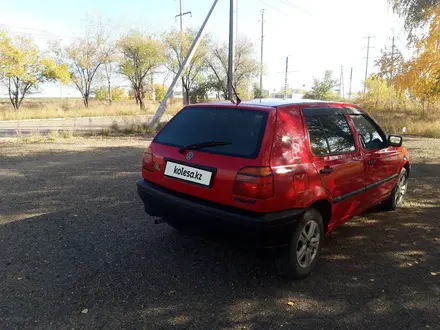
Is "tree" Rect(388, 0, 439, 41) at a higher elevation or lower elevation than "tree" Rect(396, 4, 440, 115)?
higher

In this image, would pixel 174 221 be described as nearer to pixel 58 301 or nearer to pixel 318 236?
pixel 58 301

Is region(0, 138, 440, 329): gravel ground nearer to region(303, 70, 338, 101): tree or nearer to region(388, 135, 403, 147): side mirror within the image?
region(388, 135, 403, 147): side mirror

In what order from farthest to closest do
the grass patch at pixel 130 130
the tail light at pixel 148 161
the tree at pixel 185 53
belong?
the tree at pixel 185 53
the grass patch at pixel 130 130
the tail light at pixel 148 161

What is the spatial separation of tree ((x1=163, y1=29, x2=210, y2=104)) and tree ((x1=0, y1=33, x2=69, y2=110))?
11.2m

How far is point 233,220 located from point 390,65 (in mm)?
12601

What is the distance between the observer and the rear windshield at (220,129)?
106 inches

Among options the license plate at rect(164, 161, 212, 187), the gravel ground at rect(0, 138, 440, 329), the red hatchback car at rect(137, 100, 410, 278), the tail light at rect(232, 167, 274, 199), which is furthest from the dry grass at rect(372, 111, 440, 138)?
the license plate at rect(164, 161, 212, 187)

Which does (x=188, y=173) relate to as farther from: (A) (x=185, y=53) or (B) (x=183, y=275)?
(A) (x=185, y=53)

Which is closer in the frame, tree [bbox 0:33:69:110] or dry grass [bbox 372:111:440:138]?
dry grass [bbox 372:111:440:138]

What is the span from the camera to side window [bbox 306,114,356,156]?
119 inches

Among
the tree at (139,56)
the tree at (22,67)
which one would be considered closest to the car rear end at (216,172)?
the tree at (22,67)

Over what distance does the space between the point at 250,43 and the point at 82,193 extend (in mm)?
32963

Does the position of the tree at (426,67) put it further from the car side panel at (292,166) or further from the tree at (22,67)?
the tree at (22,67)

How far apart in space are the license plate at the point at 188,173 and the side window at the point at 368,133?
6.66 ft
